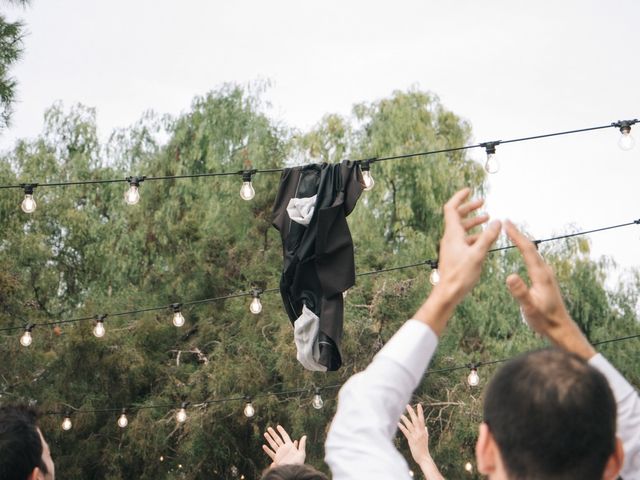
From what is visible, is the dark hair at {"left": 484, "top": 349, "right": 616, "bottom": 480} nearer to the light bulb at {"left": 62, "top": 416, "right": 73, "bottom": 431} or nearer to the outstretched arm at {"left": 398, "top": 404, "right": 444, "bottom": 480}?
the outstretched arm at {"left": 398, "top": 404, "right": 444, "bottom": 480}

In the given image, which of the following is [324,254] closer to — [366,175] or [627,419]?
[366,175]

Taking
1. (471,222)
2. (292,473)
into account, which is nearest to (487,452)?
(471,222)

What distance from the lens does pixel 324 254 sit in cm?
546

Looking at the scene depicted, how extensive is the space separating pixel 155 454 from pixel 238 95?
6.54 m

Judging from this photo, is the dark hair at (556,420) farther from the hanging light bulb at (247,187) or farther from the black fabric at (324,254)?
the hanging light bulb at (247,187)

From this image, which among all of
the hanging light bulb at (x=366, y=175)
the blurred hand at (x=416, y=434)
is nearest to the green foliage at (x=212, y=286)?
the hanging light bulb at (x=366, y=175)

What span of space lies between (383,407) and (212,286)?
46.3 ft

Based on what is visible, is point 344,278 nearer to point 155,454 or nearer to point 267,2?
point 155,454

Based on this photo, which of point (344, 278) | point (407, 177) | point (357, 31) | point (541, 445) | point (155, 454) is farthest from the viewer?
point (357, 31)

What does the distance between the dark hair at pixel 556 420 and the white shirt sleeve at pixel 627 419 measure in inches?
5.8

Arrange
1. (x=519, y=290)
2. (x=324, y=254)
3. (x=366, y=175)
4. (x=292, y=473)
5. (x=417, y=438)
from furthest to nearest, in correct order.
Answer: (x=366, y=175) < (x=324, y=254) < (x=417, y=438) < (x=292, y=473) < (x=519, y=290)

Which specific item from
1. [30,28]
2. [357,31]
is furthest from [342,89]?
[30,28]

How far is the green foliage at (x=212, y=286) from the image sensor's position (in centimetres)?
1325

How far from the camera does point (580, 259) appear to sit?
53.5 ft
